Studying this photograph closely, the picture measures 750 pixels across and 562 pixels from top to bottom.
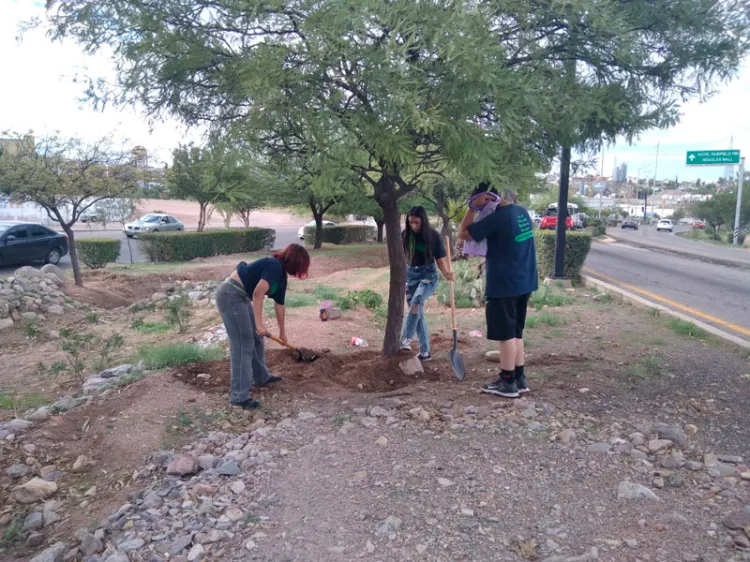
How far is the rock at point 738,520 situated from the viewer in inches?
108

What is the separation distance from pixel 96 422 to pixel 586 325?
18.6ft

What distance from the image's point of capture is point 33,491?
11.9 feet

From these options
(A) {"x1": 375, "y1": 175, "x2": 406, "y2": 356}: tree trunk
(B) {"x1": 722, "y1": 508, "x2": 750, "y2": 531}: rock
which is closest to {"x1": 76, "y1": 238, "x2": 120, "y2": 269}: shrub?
(A) {"x1": 375, "y1": 175, "x2": 406, "y2": 356}: tree trunk

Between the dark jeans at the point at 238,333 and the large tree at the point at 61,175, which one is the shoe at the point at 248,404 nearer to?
the dark jeans at the point at 238,333

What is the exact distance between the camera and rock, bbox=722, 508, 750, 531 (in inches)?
108

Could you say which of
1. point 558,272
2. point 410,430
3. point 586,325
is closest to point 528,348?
point 586,325

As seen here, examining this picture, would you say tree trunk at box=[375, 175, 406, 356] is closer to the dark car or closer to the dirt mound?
the dirt mound

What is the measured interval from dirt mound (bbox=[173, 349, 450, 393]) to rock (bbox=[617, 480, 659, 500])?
2.25m

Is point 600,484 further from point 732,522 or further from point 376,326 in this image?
point 376,326

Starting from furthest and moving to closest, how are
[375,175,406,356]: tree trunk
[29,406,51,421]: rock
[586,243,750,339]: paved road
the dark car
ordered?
the dark car < [586,243,750,339]: paved road < [375,175,406,356]: tree trunk < [29,406,51,421]: rock

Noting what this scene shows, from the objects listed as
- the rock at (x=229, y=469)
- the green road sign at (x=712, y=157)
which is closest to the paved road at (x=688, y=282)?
the rock at (x=229, y=469)

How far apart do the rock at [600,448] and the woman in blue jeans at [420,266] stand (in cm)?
221

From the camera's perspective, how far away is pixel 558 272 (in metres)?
11.3

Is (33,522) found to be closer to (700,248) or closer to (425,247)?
(425,247)
